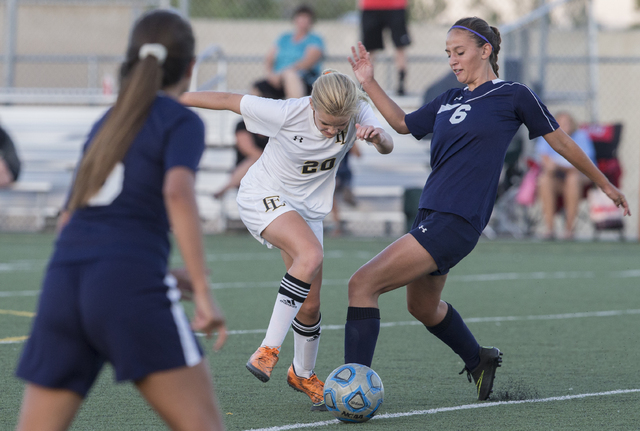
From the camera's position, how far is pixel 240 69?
2242cm

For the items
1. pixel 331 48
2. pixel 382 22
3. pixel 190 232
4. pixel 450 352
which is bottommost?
pixel 450 352

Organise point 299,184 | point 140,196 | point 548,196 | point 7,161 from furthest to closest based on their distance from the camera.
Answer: point 548,196, point 7,161, point 299,184, point 140,196

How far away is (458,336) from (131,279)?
8.82ft

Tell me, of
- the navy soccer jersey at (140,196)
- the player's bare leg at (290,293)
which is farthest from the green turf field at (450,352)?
the navy soccer jersey at (140,196)

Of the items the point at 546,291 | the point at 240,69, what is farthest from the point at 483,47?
the point at 240,69

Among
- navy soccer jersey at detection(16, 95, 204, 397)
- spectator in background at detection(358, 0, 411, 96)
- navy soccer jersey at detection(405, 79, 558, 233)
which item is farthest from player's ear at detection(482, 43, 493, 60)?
spectator in background at detection(358, 0, 411, 96)

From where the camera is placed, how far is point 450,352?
597 centimetres

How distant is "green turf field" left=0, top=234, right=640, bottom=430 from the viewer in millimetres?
4223

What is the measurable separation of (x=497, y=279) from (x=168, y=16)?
7.79 m

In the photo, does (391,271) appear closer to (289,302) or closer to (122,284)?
(289,302)

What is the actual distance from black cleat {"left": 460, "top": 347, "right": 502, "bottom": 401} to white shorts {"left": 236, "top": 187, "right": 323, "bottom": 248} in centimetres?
107

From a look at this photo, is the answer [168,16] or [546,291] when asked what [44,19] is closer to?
[546,291]

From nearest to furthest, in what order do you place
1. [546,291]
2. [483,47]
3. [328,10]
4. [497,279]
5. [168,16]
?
1. [168,16]
2. [483,47]
3. [546,291]
4. [497,279]
5. [328,10]

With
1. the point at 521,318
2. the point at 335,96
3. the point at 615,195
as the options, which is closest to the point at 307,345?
the point at 335,96
